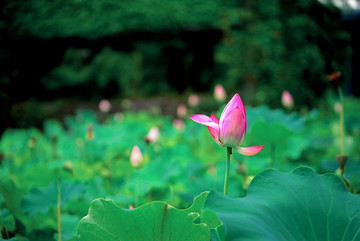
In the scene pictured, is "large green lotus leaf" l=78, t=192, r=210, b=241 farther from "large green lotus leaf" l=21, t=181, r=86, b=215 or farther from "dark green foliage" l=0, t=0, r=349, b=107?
"dark green foliage" l=0, t=0, r=349, b=107

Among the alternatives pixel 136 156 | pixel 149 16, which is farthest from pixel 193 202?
pixel 149 16

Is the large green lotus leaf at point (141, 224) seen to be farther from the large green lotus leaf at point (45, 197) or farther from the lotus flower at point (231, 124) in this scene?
the large green lotus leaf at point (45, 197)

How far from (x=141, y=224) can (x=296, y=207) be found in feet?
0.85

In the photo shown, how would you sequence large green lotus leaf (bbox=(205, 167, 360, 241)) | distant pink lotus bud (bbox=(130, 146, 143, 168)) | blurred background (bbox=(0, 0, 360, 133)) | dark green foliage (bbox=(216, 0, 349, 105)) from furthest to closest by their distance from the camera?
dark green foliage (bbox=(216, 0, 349, 105)), blurred background (bbox=(0, 0, 360, 133)), distant pink lotus bud (bbox=(130, 146, 143, 168)), large green lotus leaf (bbox=(205, 167, 360, 241))

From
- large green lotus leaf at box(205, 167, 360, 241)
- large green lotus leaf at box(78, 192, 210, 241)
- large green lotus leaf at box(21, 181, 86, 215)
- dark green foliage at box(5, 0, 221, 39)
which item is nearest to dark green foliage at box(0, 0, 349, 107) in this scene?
dark green foliage at box(5, 0, 221, 39)

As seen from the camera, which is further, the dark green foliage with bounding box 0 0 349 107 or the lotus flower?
the dark green foliage with bounding box 0 0 349 107

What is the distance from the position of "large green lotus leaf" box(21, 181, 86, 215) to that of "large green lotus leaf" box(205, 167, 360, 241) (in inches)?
25.4

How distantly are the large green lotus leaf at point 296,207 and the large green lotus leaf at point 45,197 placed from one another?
645 mm

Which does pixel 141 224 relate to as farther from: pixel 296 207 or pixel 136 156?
pixel 136 156

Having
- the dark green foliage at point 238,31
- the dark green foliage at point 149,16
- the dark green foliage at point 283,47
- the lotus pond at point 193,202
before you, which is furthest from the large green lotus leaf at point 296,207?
the dark green foliage at point 149,16

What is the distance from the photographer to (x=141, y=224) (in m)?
0.61

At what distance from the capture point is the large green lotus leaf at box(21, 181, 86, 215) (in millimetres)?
1055

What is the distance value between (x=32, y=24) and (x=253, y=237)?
4.58ft

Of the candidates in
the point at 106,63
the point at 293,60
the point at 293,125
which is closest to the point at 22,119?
the point at 293,60
